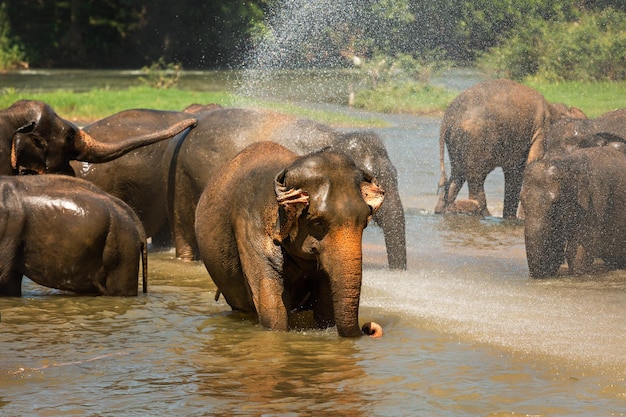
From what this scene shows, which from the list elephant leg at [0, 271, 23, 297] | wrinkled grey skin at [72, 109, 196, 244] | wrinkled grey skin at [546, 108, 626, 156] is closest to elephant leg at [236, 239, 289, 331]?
elephant leg at [0, 271, 23, 297]

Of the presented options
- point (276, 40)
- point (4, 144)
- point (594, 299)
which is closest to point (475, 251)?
point (594, 299)

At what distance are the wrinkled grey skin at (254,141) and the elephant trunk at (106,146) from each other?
43 cm

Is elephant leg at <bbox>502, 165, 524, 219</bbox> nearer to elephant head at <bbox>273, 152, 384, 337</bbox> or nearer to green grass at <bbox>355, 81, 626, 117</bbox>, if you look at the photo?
green grass at <bbox>355, 81, 626, 117</bbox>

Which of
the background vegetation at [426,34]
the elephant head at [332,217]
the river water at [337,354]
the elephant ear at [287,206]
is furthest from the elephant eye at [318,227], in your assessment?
the background vegetation at [426,34]

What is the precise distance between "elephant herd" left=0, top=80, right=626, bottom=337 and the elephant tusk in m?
0.01

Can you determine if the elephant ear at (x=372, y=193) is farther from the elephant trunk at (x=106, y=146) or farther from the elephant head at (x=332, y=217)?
the elephant trunk at (x=106, y=146)

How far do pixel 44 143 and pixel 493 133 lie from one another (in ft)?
25.4

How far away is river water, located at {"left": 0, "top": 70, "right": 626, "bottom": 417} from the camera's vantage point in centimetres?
740

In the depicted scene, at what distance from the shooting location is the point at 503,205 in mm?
17531

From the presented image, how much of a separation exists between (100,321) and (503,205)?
8.94 metres

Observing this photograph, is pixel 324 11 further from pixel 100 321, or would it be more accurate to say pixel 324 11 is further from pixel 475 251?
pixel 100 321

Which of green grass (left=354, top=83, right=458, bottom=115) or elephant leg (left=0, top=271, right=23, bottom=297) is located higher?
elephant leg (left=0, top=271, right=23, bottom=297)

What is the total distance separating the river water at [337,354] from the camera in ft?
24.3

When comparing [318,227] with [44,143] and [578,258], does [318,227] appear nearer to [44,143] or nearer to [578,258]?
[44,143]
